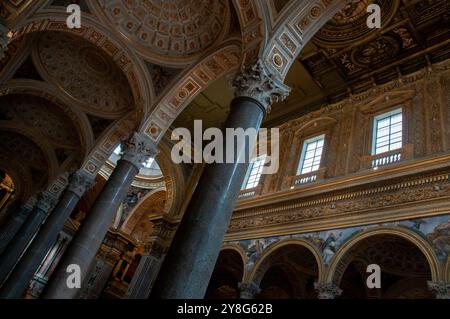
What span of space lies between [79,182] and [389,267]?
1017cm

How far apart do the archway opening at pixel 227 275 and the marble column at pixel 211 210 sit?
6.46m

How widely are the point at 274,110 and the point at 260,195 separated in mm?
4045

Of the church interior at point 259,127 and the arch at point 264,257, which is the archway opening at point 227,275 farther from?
the arch at point 264,257

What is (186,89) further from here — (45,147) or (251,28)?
(45,147)

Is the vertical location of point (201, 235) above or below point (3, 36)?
below

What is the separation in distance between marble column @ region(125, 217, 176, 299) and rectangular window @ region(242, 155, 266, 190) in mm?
3738

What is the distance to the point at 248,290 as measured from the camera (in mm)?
9688

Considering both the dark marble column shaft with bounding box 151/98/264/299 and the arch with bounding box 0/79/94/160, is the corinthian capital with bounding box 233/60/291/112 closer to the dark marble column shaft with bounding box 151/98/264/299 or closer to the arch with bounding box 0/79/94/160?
the dark marble column shaft with bounding box 151/98/264/299

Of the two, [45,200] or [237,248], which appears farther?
[45,200]

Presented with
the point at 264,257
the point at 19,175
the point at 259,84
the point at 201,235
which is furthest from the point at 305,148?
the point at 19,175

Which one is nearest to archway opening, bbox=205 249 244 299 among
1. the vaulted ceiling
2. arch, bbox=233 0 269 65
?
the vaulted ceiling

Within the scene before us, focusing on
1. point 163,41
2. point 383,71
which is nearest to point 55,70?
point 163,41

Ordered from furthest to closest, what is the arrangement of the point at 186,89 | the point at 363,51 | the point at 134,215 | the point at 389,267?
the point at 134,215 < the point at 363,51 < the point at 186,89 < the point at 389,267

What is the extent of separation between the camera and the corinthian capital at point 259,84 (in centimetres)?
603
